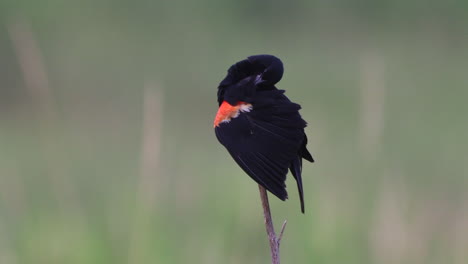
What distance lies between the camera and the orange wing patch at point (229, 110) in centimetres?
171

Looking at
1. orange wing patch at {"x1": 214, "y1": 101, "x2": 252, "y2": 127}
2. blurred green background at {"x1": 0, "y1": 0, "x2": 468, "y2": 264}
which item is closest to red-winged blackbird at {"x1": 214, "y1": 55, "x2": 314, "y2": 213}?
orange wing patch at {"x1": 214, "y1": 101, "x2": 252, "y2": 127}

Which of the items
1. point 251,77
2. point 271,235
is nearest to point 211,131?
point 251,77

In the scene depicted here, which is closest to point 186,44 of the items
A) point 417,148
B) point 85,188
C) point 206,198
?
point 417,148

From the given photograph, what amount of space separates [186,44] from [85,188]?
10.4 ft

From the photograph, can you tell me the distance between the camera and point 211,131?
18.7ft

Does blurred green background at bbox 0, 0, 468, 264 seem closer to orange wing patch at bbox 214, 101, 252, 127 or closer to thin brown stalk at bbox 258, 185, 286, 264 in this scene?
orange wing patch at bbox 214, 101, 252, 127

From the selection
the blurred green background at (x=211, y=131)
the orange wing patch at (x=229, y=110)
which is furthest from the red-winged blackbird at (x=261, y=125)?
the blurred green background at (x=211, y=131)

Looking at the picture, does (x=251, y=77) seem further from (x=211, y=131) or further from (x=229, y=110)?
(x=211, y=131)

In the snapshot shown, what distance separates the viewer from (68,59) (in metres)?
6.86

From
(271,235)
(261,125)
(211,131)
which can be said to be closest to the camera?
(271,235)

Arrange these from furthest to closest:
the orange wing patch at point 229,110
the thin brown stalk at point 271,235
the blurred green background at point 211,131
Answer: the blurred green background at point 211,131 → the orange wing patch at point 229,110 → the thin brown stalk at point 271,235

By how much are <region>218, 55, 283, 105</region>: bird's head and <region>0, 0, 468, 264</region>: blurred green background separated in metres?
0.69

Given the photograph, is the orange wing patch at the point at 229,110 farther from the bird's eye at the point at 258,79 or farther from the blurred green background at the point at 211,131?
the blurred green background at the point at 211,131

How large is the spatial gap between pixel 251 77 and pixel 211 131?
3.94 meters
